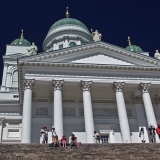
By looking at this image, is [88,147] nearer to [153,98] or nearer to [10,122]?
[153,98]

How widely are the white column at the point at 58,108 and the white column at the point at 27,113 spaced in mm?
2107

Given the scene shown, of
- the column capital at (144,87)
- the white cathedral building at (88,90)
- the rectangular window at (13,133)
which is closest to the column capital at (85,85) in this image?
the white cathedral building at (88,90)

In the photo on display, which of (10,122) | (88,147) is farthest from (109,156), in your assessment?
(10,122)

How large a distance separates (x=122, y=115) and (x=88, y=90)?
3785mm

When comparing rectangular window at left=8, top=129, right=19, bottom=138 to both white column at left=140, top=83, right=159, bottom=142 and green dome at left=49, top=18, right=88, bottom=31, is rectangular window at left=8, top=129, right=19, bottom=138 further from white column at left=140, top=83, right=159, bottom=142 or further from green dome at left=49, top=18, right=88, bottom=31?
green dome at left=49, top=18, right=88, bottom=31

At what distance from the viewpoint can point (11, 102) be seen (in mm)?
32625

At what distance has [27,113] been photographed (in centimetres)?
2342

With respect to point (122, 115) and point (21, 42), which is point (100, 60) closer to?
point (122, 115)

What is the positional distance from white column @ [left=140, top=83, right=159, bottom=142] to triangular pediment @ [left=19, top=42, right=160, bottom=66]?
247 centimetres

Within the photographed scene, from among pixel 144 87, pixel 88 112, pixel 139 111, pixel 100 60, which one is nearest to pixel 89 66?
pixel 100 60

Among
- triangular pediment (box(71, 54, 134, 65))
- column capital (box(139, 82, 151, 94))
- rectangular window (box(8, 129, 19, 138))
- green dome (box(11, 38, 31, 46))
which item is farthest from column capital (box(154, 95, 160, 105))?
green dome (box(11, 38, 31, 46))

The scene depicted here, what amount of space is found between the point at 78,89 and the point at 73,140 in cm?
1277

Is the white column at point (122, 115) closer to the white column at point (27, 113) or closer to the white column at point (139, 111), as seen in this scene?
the white column at point (139, 111)

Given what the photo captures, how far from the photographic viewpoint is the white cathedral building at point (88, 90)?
25.0 metres
